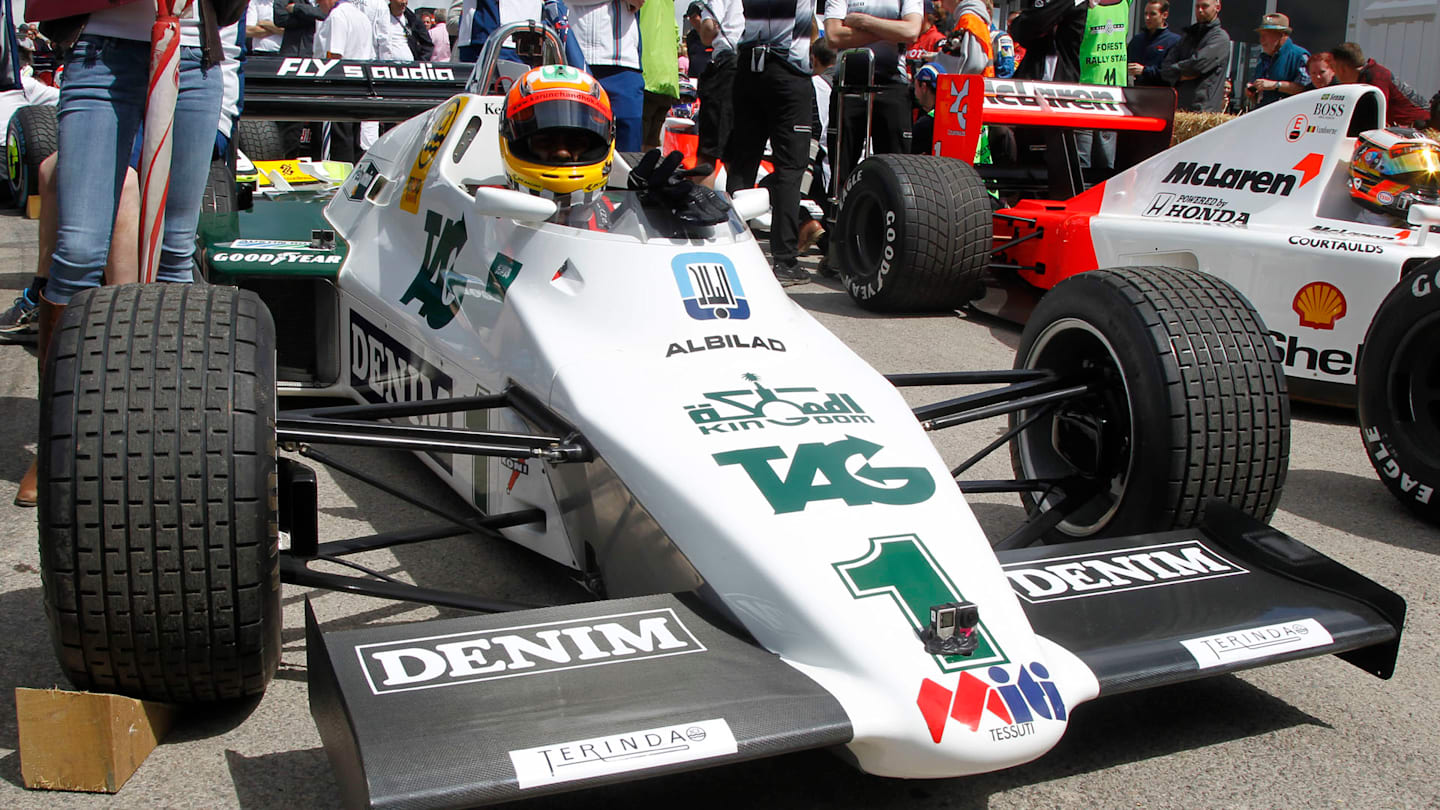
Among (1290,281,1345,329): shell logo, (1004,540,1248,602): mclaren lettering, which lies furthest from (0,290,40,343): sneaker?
(1290,281,1345,329): shell logo

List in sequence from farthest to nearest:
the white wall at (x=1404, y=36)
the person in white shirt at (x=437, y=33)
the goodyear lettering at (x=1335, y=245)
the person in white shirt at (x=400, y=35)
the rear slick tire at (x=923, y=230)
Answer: the person in white shirt at (x=437, y=33) < the white wall at (x=1404, y=36) < the person in white shirt at (x=400, y=35) < the rear slick tire at (x=923, y=230) < the goodyear lettering at (x=1335, y=245)

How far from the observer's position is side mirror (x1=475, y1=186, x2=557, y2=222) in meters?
3.50

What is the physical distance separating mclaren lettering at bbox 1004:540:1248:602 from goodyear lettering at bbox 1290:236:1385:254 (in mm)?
2960

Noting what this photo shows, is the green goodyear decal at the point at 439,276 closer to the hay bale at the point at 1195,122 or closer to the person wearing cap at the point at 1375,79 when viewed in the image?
the person wearing cap at the point at 1375,79

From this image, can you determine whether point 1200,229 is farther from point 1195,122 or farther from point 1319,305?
point 1195,122

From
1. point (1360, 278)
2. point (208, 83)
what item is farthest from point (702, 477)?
point (1360, 278)

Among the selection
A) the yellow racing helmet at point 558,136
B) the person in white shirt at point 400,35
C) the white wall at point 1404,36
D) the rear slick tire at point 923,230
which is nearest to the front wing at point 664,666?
the yellow racing helmet at point 558,136

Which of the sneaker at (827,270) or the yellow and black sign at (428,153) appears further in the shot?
the sneaker at (827,270)

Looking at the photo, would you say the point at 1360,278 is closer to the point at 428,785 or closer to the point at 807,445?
the point at 807,445

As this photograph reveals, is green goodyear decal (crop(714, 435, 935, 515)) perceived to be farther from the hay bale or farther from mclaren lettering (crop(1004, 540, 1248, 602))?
the hay bale

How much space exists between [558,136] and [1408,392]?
299 centimetres

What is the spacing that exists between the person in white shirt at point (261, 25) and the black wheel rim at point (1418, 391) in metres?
10.8

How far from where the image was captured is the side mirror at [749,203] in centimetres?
387

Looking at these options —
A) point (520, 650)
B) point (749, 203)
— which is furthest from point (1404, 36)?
point (520, 650)
